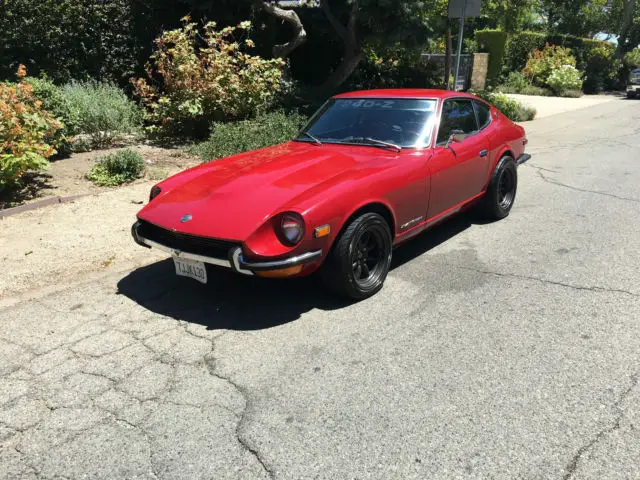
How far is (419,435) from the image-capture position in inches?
99.9

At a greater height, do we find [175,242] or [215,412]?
[175,242]

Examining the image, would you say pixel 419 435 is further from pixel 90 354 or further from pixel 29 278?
pixel 29 278

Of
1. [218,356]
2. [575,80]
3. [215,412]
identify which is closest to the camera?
[215,412]

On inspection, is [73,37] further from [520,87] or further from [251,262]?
[520,87]

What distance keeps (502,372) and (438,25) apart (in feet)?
37.4

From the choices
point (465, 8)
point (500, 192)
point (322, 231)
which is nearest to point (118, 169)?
point (322, 231)

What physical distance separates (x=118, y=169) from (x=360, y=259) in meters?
4.66

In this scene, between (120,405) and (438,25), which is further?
(438,25)

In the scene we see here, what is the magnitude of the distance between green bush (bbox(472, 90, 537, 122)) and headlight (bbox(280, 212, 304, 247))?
1214cm

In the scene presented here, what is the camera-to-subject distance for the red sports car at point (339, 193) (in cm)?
346

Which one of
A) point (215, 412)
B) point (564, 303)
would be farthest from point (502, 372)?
point (215, 412)

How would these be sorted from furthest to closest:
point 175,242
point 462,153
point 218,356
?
point 462,153
point 175,242
point 218,356

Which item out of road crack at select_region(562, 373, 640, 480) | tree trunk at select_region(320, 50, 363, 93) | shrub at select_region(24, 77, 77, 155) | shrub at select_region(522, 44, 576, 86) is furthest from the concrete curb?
shrub at select_region(522, 44, 576, 86)

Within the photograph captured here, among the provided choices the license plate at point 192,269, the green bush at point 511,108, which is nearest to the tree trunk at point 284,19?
the green bush at point 511,108
